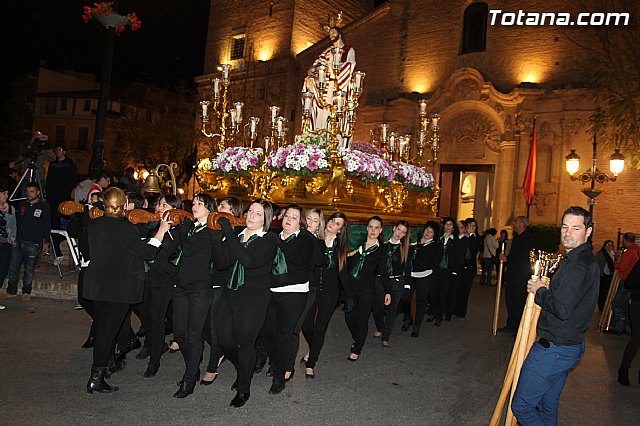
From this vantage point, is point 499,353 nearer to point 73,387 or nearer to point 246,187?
point 246,187

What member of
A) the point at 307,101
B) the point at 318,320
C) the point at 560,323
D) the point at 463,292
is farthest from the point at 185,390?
the point at 463,292

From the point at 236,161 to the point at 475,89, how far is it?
1543cm

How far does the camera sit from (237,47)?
1268 inches

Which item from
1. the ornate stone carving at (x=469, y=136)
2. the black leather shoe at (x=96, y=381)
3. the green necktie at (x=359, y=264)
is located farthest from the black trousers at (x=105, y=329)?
the ornate stone carving at (x=469, y=136)

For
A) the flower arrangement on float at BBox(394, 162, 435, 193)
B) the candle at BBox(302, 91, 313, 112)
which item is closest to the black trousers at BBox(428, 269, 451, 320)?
the flower arrangement on float at BBox(394, 162, 435, 193)

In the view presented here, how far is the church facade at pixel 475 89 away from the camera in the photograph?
68.0 feet

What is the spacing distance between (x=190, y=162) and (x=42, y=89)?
51608 millimetres

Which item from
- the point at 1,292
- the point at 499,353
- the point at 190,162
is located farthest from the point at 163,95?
the point at 499,353

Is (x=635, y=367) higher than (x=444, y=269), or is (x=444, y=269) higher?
(x=444, y=269)

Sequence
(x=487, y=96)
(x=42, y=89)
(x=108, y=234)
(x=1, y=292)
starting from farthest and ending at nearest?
(x=42, y=89), (x=487, y=96), (x=1, y=292), (x=108, y=234)

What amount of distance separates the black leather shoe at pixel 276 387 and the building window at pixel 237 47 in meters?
28.1

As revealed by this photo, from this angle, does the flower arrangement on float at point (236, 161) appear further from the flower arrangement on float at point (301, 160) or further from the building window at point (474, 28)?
the building window at point (474, 28)

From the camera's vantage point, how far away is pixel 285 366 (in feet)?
19.4

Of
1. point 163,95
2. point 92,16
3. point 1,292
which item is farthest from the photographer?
point 163,95
